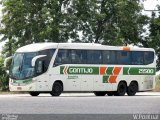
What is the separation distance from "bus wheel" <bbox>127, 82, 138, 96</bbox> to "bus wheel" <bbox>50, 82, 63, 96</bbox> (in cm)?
513

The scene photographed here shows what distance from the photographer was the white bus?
3709 centimetres

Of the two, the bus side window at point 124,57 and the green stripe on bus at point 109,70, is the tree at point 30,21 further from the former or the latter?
the green stripe on bus at point 109,70

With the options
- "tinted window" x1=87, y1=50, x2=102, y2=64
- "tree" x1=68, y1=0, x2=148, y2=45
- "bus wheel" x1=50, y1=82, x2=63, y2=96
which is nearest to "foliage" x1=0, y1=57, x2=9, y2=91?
"tree" x1=68, y1=0, x2=148, y2=45

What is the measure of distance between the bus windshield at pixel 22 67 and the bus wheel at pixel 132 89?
6979 millimetres

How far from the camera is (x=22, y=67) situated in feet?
123

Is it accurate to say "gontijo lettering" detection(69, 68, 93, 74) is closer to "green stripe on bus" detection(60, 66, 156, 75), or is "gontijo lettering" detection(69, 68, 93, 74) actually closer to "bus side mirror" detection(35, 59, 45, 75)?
"green stripe on bus" detection(60, 66, 156, 75)

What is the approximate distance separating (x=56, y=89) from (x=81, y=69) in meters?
2.23

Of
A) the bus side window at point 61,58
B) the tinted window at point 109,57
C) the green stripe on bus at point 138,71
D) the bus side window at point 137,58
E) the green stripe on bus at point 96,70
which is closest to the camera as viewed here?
the bus side window at point 61,58

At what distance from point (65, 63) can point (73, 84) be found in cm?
151

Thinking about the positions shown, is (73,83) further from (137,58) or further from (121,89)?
(137,58)

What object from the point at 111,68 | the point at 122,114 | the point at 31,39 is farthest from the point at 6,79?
the point at 122,114

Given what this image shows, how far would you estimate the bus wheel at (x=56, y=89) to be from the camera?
3728 cm

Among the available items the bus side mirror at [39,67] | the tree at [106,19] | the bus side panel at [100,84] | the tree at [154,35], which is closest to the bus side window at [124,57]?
the bus side panel at [100,84]

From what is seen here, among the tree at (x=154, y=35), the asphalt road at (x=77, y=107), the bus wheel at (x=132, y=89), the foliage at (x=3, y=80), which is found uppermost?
the tree at (x=154, y=35)
